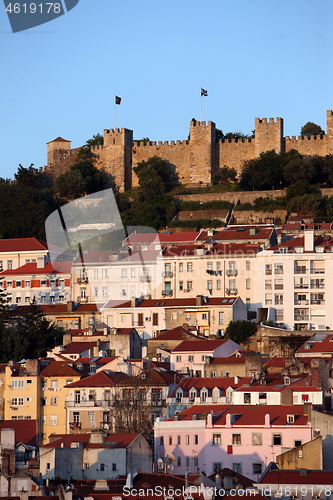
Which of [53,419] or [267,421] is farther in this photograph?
[53,419]

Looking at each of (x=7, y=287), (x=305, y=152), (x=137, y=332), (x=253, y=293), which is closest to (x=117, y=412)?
(x=137, y=332)

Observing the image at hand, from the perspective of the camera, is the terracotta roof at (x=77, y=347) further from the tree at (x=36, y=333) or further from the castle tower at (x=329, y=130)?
the castle tower at (x=329, y=130)

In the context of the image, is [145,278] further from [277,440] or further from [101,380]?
[277,440]

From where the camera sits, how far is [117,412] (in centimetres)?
4509

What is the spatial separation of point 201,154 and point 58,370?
3643cm

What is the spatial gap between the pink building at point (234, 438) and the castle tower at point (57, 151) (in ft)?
161

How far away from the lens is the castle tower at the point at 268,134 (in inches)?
3238

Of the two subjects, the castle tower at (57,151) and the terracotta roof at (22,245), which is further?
the castle tower at (57,151)

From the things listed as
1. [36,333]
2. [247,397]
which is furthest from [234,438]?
[36,333]

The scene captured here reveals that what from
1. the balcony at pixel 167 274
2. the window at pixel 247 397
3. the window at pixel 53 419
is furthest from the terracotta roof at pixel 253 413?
the balcony at pixel 167 274

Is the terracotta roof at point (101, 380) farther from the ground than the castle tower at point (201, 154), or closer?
closer

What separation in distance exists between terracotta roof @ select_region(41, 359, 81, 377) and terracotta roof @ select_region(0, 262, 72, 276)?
1442 centimetres

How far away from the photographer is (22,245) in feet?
226

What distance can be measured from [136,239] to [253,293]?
10.5 meters
